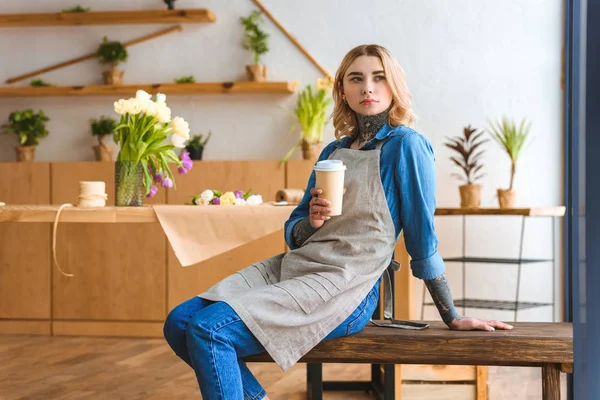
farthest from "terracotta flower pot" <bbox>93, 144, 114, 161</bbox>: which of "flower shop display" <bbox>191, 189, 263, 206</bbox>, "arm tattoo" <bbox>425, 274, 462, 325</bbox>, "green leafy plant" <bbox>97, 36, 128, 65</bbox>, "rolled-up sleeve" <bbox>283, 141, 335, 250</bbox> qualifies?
"arm tattoo" <bbox>425, 274, 462, 325</bbox>

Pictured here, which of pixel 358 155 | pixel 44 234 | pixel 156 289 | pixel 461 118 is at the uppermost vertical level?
pixel 461 118

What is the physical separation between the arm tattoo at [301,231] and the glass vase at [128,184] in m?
1.09

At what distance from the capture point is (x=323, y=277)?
1759mm

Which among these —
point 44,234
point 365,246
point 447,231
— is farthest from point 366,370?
point 44,234

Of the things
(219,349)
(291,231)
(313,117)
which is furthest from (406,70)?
(219,349)

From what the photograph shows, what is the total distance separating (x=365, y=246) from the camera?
1812 mm

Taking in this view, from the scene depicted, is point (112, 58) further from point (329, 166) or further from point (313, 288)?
point (313, 288)

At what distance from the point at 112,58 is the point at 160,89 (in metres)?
0.43

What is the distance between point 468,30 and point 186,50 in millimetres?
1883

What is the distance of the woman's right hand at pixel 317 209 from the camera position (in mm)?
1800

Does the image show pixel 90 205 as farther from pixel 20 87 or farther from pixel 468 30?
pixel 468 30

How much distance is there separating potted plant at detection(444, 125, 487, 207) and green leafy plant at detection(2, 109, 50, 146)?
271 centimetres

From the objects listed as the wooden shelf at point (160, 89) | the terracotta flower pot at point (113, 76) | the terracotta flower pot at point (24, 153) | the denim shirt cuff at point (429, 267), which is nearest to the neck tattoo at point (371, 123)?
the denim shirt cuff at point (429, 267)

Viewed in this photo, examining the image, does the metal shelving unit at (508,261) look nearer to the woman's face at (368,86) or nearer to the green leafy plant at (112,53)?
the woman's face at (368,86)
